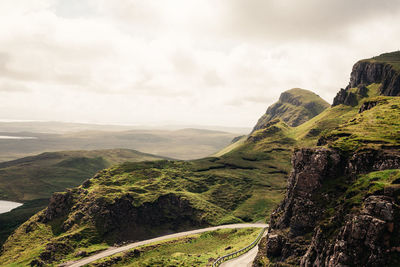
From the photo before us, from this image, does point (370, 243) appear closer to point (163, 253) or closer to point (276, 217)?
point (276, 217)

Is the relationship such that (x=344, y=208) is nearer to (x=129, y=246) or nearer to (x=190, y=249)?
(x=190, y=249)

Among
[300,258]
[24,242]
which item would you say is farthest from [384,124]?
[24,242]

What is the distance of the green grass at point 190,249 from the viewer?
118m

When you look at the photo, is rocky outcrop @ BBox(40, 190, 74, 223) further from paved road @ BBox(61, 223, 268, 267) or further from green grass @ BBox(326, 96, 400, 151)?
green grass @ BBox(326, 96, 400, 151)

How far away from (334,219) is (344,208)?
3.88 m

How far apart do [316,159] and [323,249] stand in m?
31.1

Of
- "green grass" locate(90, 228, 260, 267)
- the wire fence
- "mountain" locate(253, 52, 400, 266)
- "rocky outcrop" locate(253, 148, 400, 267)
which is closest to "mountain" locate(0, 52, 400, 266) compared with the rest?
"rocky outcrop" locate(253, 148, 400, 267)

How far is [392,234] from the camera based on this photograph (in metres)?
54.9

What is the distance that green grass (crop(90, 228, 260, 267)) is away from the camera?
118062 mm

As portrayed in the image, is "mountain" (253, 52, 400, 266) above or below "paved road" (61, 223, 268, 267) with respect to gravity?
above

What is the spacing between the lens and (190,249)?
141m

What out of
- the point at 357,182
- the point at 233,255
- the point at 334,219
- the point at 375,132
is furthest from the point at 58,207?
the point at 375,132

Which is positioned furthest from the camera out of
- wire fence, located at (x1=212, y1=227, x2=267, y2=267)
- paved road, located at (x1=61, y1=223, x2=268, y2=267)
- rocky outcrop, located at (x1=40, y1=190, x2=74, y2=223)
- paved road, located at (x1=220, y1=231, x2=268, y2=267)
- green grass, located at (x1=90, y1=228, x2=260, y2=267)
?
rocky outcrop, located at (x1=40, y1=190, x2=74, y2=223)

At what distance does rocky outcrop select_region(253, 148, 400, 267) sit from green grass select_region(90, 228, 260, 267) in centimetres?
3354
